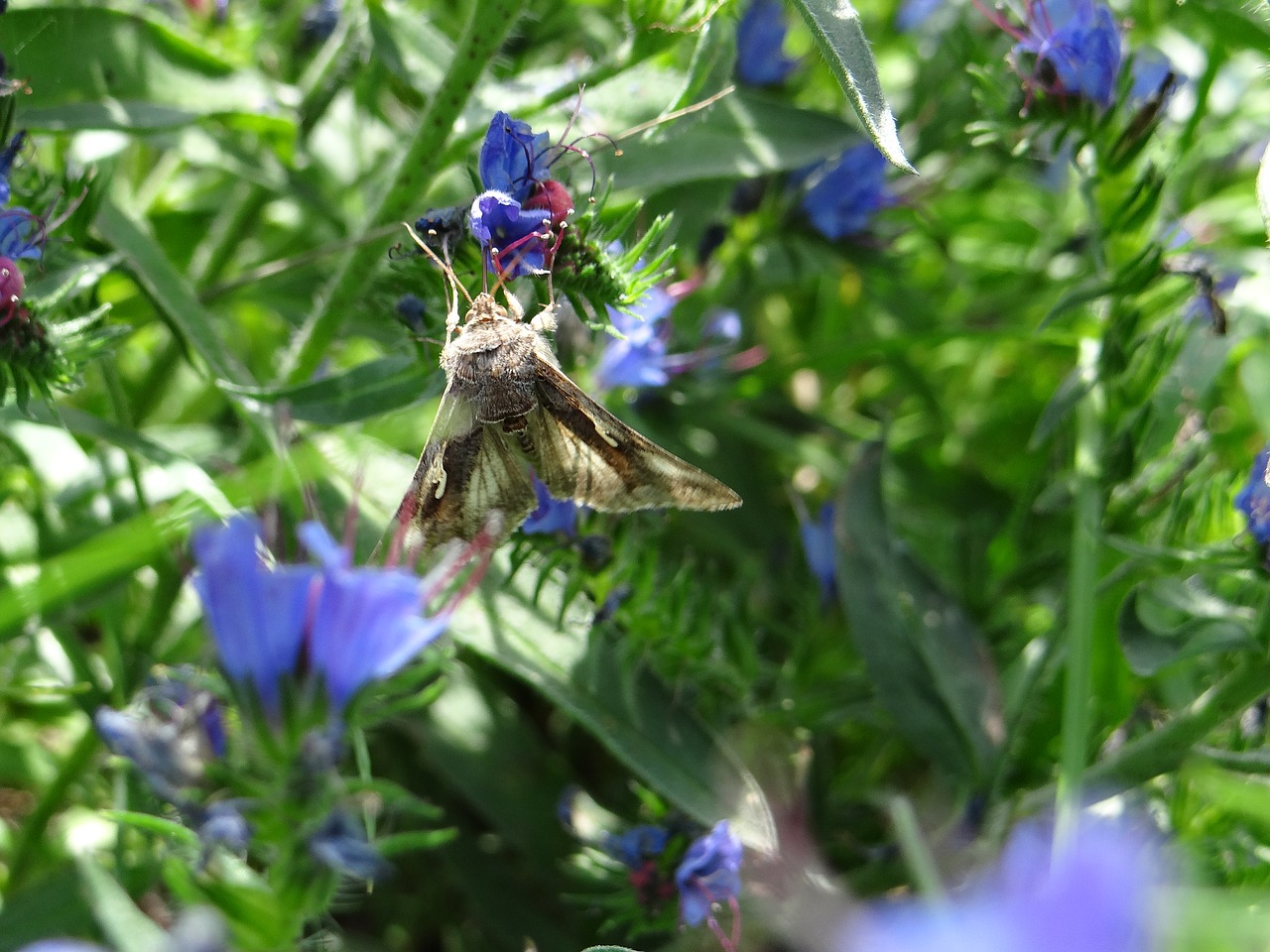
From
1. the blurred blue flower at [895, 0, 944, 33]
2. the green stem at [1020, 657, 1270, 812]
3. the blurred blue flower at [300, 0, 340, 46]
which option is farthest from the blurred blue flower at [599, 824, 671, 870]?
the blurred blue flower at [895, 0, 944, 33]

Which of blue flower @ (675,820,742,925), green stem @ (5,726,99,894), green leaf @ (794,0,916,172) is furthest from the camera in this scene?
green stem @ (5,726,99,894)

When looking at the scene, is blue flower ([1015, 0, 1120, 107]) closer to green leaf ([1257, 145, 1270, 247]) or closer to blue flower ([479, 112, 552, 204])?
green leaf ([1257, 145, 1270, 247])

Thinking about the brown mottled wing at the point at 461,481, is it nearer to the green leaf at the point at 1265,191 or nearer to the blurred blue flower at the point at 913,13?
the green leaf at the point at 1265,191

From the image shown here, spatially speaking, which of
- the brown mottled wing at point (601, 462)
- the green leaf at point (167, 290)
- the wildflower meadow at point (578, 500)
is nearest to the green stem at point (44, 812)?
the wildflower meadow at point (578, 500)

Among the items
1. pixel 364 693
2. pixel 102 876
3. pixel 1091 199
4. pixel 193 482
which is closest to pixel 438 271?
pixel 193 482

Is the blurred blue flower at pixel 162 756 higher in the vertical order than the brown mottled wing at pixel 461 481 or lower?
higher

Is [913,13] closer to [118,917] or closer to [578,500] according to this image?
[578,500]

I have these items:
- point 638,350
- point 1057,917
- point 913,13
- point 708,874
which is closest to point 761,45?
point 913,13
